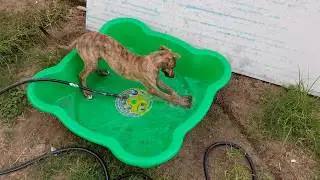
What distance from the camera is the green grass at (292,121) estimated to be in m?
3.61

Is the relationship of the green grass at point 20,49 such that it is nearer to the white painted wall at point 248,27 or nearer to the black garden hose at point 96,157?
the black garden hose at point 96,157

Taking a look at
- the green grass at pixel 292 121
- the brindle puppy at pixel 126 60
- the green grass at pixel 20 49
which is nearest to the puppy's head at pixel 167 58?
the brindle puppy at pixel 126 60

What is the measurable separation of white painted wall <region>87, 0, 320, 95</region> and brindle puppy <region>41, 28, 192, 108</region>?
0.50 m

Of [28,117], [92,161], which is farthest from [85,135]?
[28,117]

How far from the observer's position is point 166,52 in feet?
11.2

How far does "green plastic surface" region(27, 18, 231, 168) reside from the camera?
10.9 feet

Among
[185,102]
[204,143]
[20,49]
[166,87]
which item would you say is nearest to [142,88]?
[166,87]

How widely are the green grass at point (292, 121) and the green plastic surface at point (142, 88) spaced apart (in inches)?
17.8

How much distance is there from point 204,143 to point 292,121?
681 millimetres

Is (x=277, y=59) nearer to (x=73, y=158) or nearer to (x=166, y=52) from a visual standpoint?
(x=166, y=52)

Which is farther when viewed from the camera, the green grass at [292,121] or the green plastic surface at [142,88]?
the green grass at [292,121]

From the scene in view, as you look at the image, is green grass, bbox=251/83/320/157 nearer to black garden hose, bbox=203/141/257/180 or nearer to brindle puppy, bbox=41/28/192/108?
black garden hose, bbox=203/141/257/180

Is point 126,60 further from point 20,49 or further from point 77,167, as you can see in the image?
point 20,49

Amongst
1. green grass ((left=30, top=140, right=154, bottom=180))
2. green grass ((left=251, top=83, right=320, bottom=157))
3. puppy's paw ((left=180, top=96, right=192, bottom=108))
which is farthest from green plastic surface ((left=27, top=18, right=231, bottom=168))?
green grass ((left=251, top=83, right=320, bottom=157))
